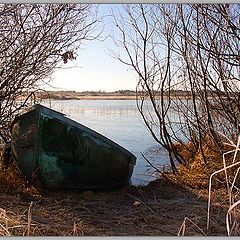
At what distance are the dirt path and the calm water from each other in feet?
0.64

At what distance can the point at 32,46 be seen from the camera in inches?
107

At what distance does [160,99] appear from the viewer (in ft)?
9.94

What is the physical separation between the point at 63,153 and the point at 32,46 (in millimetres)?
634

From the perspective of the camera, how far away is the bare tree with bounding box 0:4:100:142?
2602 millimetres

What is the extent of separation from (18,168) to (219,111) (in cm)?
118

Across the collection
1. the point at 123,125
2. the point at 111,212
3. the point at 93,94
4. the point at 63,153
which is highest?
the point at 93,94

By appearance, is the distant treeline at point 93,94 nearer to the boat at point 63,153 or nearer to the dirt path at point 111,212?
the boat at point 63,153

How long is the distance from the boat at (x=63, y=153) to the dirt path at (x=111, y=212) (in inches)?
2.6

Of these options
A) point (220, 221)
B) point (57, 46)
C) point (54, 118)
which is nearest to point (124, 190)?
point (54, 118)

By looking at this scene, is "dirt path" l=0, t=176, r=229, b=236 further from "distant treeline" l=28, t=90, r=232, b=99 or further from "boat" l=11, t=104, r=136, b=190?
"distant treeline" l=28, t=90, r=232, b=99

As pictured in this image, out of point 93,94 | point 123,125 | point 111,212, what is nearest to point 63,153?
point 123,125

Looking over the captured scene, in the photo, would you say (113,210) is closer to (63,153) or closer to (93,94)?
(63,153)

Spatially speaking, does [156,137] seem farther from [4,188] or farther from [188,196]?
[4,188]

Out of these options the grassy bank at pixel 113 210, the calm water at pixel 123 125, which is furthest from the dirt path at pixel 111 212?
the calm water at pixel 123 125
